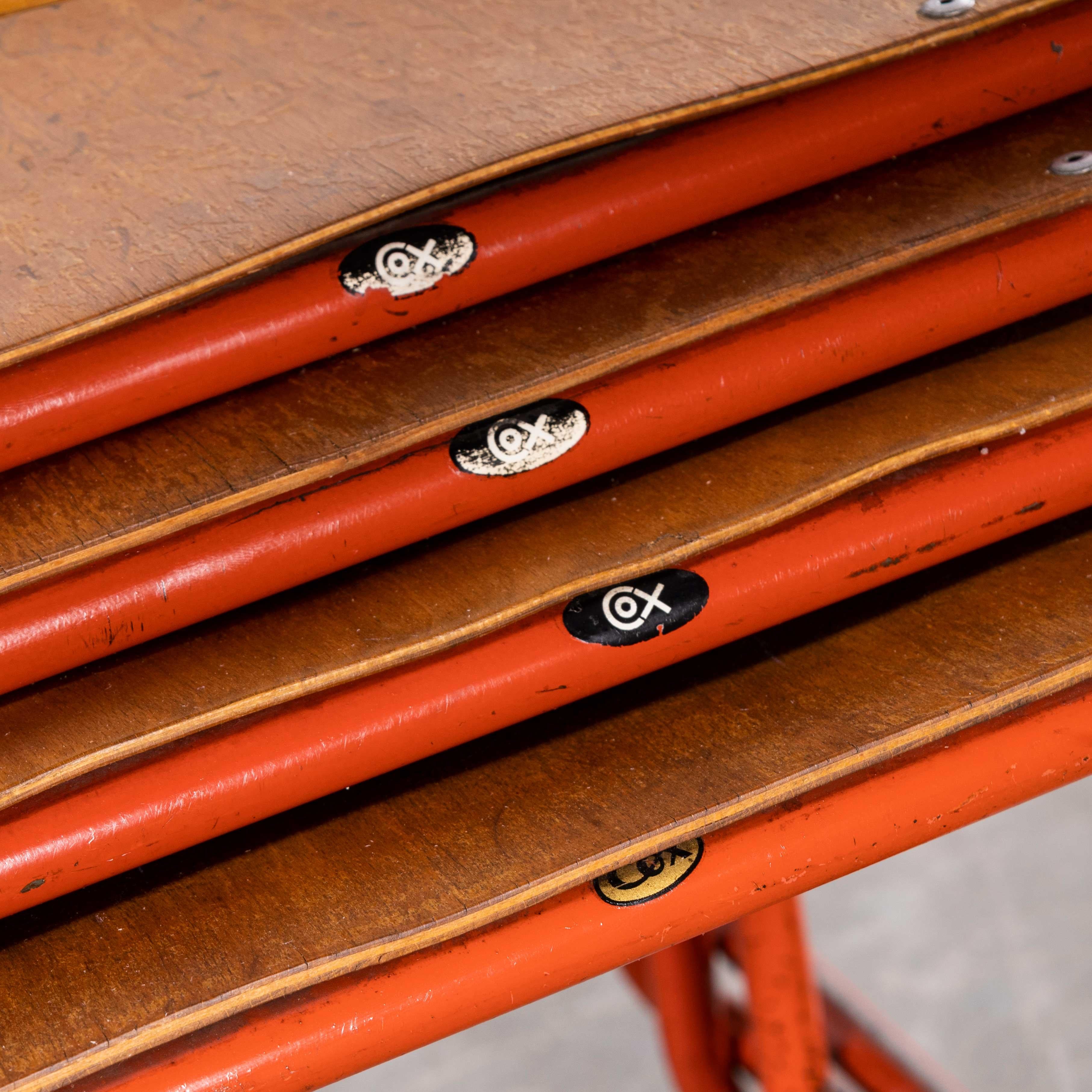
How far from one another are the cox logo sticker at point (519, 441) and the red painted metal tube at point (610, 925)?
342mm

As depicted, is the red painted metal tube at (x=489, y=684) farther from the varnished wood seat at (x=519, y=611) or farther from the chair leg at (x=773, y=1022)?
the chair leg at (x=773, y=1022)

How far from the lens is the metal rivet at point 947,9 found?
1.10 metres

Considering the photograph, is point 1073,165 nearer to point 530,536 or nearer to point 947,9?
point 947,9

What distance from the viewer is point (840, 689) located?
1.16 meters

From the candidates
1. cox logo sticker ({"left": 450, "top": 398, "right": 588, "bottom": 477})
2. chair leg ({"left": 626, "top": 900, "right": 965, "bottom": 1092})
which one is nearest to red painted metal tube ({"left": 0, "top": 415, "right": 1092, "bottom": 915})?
cox logo sticker ({"left": 450, "top": 398, "right": 588, "bottom": 477})

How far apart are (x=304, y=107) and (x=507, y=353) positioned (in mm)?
285

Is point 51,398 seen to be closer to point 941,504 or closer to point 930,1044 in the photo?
point 941,504

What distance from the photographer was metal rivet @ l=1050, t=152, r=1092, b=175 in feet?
3.86

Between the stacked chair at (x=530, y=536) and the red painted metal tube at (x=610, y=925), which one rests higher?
the stacked chair at (x=530, y=536)

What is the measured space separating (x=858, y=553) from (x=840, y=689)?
11 cm

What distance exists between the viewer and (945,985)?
4.40 metres

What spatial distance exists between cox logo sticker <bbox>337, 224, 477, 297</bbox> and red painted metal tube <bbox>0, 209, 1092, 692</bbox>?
0.13m

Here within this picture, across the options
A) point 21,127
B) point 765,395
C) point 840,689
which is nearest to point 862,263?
point 765,395

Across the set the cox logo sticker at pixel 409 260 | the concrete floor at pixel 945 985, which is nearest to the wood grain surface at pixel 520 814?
the cox logo sticker at pixel 409 260
